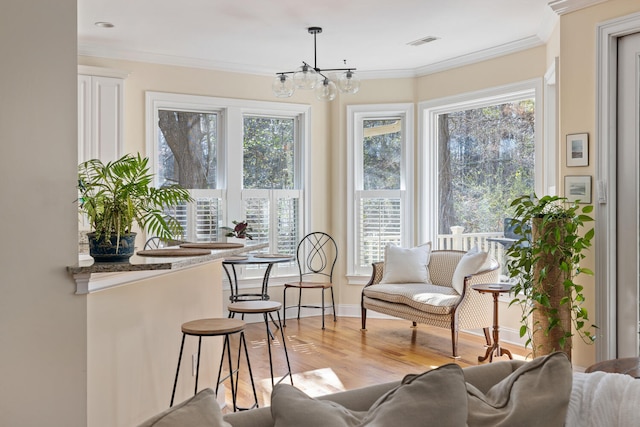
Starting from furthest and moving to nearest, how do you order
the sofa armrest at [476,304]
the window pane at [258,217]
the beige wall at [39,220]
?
the window pane at [258,217] < the sofa armrest at [476,304] < the beige wall at [39,220]

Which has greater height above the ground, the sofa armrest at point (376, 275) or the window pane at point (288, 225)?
the window pane at point (288, 225)

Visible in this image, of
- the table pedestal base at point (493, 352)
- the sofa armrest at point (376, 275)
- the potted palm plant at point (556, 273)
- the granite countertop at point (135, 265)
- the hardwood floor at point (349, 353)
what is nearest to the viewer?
the granite countertop at point (135, 265)

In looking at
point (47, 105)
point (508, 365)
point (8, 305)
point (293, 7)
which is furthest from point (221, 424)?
point (293, 7)

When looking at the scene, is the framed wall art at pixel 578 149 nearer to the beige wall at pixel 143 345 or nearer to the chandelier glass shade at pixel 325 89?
the chandelier glass shade at pixel 325 89

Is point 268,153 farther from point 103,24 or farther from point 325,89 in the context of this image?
point 103,24

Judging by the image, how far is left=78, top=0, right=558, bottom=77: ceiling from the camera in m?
4.44

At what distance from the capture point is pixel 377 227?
6.74m

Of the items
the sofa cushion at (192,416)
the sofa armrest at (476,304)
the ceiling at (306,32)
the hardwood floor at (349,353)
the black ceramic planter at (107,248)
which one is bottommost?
the hardwood floor at (349,353)

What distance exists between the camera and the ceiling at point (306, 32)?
175 inches

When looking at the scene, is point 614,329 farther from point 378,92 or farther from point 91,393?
point 378,92

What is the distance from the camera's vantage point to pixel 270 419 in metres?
1.42

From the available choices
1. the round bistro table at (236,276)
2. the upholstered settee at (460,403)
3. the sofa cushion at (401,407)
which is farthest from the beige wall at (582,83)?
the sofa cushion at (401,407)

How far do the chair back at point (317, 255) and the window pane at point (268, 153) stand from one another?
67 cm

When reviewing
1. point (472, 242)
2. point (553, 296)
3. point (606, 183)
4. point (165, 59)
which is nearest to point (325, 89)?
point (165, 59)
